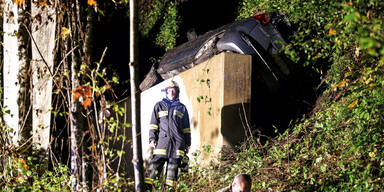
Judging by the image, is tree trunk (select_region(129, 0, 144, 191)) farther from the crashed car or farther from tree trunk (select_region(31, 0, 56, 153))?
the crashed car

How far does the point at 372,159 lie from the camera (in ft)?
19.4

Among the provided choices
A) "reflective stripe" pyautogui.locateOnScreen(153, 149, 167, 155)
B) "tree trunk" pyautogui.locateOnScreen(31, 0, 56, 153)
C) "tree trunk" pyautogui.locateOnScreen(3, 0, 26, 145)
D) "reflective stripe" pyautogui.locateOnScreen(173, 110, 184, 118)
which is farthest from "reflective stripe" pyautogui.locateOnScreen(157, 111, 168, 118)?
"tree trunk" pyautogui.locateOnScreen(3, 0, 26, 145)

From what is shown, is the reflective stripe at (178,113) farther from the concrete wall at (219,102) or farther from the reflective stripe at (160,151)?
the reflective stripe at (160,151)

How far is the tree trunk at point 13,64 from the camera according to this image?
25.2 ft

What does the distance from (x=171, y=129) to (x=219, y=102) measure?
109cm

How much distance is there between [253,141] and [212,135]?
74 cm

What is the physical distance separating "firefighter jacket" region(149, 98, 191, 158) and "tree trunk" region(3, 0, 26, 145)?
94.2 inches

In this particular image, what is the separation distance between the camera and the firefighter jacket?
26.6 feet

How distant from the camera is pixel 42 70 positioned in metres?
7.59

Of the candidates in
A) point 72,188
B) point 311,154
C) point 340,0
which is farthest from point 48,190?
point 340,0

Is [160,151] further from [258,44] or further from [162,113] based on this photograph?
[258,44]

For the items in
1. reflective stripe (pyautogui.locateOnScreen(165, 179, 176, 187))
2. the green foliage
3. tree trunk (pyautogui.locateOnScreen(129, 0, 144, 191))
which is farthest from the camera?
reflective stripe (pyautogui.locateOnScreen(165, 179, 176, 187))

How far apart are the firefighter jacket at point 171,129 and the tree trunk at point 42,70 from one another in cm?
190

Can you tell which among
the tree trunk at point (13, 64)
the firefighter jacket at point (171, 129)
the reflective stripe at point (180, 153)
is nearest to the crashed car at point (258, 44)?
the firefighter jacket at point (171, 129)
